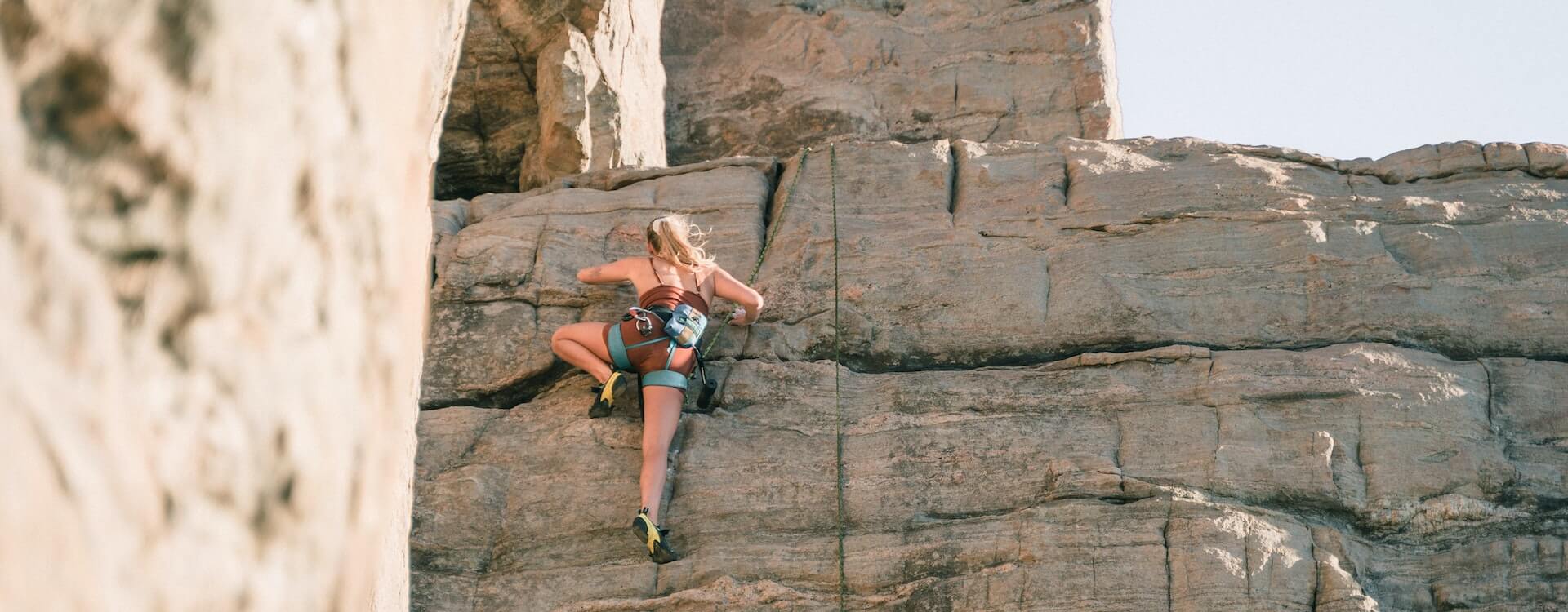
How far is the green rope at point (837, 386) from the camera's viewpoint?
8336mm

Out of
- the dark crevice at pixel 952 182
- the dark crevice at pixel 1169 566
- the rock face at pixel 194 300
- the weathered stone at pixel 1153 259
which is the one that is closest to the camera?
the rock face at pixel 194 300

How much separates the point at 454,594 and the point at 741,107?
690 cm

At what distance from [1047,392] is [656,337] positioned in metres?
2.51

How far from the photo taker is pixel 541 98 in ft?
41.2

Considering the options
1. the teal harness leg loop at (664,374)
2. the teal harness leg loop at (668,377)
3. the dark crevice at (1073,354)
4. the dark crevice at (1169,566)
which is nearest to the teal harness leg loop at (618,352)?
the teal harness leg loop at (664,374)

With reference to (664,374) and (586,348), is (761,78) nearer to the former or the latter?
(586,348)

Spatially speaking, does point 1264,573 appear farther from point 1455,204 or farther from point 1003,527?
point 1455,204

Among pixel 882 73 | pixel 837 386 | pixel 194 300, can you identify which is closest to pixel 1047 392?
pixel 837 386

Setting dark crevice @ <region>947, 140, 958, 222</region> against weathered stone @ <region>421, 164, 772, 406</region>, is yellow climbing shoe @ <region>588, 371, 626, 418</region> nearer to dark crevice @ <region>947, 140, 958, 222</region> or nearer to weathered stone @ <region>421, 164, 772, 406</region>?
weathered stone @ <region>421, 164, 772, 406</region>

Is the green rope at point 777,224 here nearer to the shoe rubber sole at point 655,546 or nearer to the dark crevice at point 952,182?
the dark crevice at point 952,182

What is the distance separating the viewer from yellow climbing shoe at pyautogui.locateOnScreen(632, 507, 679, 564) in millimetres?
8242

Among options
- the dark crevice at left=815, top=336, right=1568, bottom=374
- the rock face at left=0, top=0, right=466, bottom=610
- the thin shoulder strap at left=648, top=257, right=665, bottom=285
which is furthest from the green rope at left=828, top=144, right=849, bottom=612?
the rock face at left=0, top=0, right=466, bottom=610

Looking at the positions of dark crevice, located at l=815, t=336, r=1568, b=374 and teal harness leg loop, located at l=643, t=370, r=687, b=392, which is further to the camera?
dark crevice, located at l=815, t=336, r=1568, b=374

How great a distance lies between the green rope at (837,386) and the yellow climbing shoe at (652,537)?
0.99m
